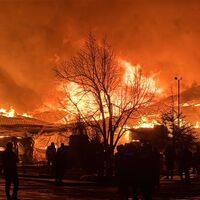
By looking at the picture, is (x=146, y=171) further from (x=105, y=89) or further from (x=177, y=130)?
(x=177, y=130)

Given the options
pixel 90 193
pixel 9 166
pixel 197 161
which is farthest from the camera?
pixel 197 161

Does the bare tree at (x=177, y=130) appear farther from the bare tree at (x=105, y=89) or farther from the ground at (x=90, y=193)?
the ground at (x=90, y=193)

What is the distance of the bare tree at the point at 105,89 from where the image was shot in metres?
30.8

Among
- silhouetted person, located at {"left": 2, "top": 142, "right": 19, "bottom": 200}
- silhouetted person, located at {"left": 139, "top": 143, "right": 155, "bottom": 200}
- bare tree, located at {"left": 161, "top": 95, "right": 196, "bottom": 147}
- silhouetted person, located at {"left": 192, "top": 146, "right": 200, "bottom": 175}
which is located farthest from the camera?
bare tree, located at {"left": 161, "top": 95, "right": 196, "bottom": 147}

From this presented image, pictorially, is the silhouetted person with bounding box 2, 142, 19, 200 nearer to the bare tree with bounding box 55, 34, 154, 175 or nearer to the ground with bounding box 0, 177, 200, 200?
the ground with bounding box 0, 177, 200, 200

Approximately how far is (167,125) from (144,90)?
546 inches

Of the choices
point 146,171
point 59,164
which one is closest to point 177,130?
point 59,164

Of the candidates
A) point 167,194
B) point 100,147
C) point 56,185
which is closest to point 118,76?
point 100,147

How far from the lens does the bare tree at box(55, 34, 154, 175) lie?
30842 millimetres

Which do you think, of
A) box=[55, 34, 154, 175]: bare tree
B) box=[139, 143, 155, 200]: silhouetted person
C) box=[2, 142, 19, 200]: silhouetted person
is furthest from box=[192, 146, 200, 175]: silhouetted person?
box=[2, 142, 19, 200]: silhouetted person

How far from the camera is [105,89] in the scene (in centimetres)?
3088

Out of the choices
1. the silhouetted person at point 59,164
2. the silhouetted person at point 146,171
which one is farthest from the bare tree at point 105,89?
the silhouetted person at point 146,171

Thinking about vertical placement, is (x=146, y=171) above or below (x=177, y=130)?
below

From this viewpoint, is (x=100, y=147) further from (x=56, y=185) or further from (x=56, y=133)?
(x=56, y=133)
